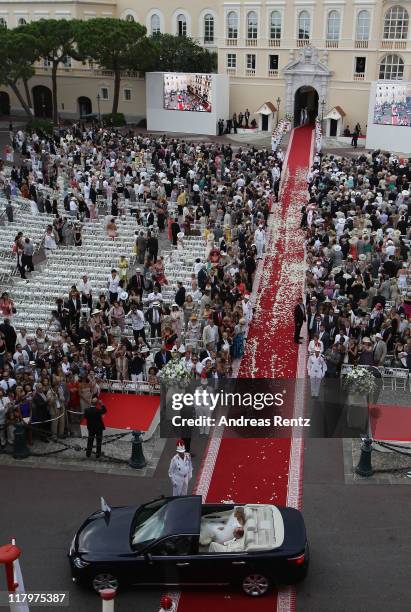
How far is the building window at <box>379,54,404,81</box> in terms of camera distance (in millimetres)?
47250

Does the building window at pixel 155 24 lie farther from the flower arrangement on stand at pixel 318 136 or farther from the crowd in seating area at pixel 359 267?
the crowd in seating area at pixel 359 267

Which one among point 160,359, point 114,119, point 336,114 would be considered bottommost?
point 160,359

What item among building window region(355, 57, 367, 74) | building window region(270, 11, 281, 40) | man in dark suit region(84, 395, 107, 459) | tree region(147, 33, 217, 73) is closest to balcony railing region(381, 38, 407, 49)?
building window region(355, 57, 367, 74)

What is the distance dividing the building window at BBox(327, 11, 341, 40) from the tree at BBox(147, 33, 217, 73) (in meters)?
10.6

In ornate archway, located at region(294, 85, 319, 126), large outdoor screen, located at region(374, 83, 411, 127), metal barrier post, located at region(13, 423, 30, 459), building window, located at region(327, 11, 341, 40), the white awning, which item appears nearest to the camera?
metal barrier post, located at region(13, 423, 30, 459)

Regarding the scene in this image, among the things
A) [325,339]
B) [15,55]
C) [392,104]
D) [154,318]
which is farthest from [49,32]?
[325,339]

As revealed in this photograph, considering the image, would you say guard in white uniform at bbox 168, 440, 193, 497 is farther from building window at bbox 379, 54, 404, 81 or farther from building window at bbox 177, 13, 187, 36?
building window at bbox 177, 13, 187, 36

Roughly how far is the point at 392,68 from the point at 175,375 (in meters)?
41.0

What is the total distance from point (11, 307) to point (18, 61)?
34836 millimetres

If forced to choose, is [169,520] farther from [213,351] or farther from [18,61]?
[18,61]

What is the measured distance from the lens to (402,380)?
51.4 ft

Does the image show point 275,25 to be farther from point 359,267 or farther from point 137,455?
point 137,455

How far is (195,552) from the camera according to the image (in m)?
9.71

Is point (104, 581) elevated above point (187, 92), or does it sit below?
below
